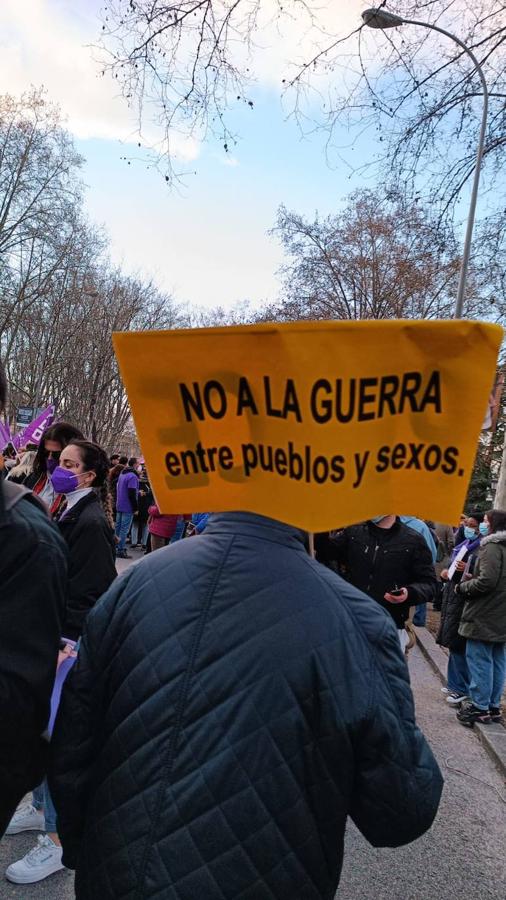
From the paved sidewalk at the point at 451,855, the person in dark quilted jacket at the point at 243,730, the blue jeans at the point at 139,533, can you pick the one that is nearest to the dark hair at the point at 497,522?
the paved sidewalk at the point at 451,855

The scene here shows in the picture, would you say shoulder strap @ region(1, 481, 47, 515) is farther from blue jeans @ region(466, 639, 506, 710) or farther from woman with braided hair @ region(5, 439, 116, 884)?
blue jeans @ region(466, 639, 506, 710)

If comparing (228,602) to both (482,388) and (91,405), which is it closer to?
(482,388)

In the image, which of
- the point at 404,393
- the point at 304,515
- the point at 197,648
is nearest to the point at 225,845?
the point at 197,648

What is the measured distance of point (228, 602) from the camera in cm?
146

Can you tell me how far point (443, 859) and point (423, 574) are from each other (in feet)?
5.64

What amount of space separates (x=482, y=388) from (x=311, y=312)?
23.1 metres

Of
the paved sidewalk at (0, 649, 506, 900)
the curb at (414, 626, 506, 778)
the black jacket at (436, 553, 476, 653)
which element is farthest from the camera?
the black jacket at (436, 553, 476, 653)

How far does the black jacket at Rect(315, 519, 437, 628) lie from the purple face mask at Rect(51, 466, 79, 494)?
1683mm

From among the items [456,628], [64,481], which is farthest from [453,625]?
[64,481]

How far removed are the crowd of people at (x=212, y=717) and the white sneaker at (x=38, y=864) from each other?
5.11ft

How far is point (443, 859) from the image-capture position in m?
3.46

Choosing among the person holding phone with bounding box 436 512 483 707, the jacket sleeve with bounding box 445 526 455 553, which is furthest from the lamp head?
the jacket sleeve with bounding box 445 526 455 553

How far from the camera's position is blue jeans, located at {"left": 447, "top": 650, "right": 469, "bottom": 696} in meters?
6.08

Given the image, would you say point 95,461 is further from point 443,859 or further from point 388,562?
point 443,859
